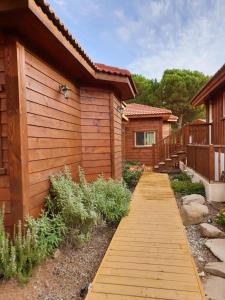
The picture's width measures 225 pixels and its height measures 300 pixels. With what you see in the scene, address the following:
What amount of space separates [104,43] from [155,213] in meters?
14.0

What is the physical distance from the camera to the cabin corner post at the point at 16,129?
324 cm

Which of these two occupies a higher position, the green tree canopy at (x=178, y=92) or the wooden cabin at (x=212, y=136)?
the green tree canopy at (x=178, y=92)

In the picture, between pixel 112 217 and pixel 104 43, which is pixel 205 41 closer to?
pixel 104 43

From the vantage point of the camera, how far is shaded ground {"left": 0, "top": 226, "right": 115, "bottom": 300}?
8.76ft

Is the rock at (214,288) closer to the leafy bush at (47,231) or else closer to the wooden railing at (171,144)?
the leafy bush at (47,231)

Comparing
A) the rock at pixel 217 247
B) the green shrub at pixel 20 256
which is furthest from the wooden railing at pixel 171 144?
the green shrub at pixel 20 256

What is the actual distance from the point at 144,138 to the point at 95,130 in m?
9.68

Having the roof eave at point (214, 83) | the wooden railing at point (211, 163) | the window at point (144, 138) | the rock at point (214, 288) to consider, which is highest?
the roof eave at point (214, 83)

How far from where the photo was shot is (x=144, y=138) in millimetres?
15562

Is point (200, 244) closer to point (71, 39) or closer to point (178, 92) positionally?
point (71, 39)

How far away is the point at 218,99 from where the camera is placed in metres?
8.41

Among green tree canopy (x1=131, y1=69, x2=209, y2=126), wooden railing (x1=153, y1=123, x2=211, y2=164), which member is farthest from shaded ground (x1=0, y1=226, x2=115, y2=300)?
green tree canopy (x1=131, y1=69, x2=209, y2=126)

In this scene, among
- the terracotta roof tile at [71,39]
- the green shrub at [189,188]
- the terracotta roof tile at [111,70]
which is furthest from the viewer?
the green shrub at [189,188]

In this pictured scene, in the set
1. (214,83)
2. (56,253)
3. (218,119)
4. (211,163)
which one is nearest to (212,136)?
(218,119)
